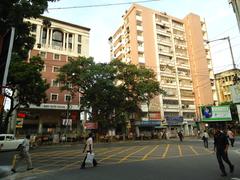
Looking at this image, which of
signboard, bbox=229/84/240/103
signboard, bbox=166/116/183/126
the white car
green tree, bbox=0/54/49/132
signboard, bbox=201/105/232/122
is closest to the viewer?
signboard, bbox=229/84/240/103

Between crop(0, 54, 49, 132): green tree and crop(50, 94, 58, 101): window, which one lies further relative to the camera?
crop(50, 94, 58, 101): window

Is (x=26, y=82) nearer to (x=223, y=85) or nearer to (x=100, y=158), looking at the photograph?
(x=100, y=158)

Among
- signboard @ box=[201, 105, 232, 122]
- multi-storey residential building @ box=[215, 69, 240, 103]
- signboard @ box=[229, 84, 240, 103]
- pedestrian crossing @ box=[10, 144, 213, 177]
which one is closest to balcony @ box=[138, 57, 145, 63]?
signboard @ box=[201, 105, 232, 122]

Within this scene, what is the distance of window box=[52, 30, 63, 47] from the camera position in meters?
46.3

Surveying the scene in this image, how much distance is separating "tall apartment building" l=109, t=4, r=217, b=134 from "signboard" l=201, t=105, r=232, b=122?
32.5 ft

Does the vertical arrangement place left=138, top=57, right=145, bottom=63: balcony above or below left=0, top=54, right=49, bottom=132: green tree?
above

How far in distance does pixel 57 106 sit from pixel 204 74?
40.6 meters

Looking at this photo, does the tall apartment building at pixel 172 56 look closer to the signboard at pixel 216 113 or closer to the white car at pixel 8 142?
the signboard at pixel 216 113

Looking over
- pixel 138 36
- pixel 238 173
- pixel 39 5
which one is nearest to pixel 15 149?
pixel 39 5

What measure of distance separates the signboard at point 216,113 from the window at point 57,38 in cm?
3285

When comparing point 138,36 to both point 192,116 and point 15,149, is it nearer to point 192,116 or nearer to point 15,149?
point 192,116

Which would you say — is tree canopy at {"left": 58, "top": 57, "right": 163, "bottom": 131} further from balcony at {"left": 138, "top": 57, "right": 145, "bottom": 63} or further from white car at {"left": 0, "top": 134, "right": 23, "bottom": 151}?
balcony at {"left": 138, "top": 57, "right": 145, "bottom": 63}

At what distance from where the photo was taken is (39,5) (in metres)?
8.71

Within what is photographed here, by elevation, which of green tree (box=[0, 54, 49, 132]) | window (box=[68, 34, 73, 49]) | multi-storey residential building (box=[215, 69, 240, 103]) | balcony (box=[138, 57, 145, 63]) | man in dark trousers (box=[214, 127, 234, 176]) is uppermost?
window (box=[68, 34, 73, 49])
